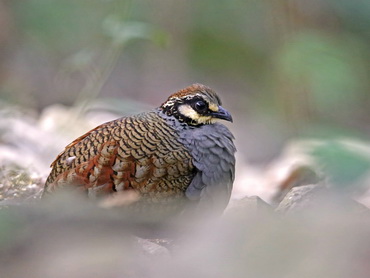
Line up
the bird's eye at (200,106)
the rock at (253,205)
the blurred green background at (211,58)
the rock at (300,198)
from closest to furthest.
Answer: the rock at (253,205) → the rock at (300,198) → the bird's eye at (200,106) → the blurred green background at (211,58)

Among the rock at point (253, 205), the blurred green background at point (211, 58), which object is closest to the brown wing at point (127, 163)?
the rock at point (253, 205)

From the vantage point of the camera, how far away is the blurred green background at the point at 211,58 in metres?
6.54

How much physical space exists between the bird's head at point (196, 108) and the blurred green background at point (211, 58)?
1000 millimetres

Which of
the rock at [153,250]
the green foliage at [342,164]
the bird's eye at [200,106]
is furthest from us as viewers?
the bird's eye at [200,106]

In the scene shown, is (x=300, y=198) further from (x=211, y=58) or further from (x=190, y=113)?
(x=211, y=58)

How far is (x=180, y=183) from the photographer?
4699 millimetres

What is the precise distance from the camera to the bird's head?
5.17 m

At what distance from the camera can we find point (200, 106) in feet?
16.9

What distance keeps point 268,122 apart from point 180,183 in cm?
461

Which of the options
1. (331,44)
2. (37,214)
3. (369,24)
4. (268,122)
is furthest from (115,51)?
(37,214)

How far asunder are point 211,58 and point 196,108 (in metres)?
6.92

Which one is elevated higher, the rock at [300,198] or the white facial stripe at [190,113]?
the white facial stripe at [190,113]

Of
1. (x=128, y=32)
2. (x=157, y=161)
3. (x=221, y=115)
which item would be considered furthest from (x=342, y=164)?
(x=128, y=32)

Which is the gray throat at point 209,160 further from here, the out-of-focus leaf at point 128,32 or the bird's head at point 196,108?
the out-of-focus leaf at point 128,32
